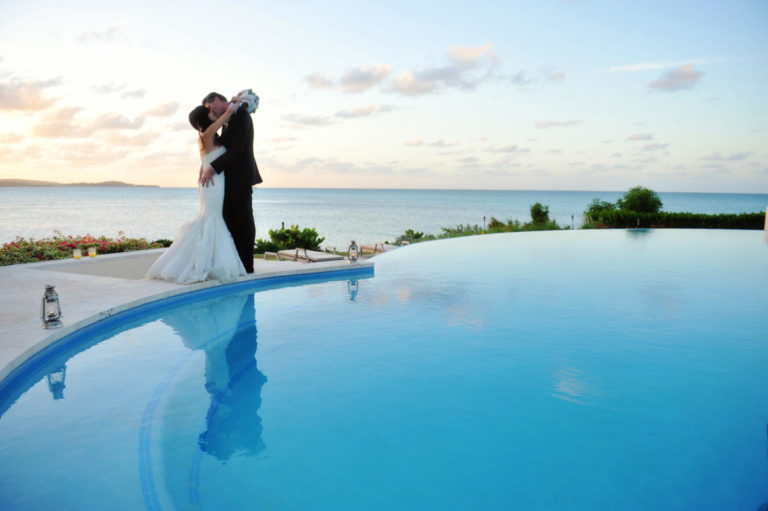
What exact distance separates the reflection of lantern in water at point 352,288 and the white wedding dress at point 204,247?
207 centimetres

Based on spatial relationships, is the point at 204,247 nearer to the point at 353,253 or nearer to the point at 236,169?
the point at 236,169

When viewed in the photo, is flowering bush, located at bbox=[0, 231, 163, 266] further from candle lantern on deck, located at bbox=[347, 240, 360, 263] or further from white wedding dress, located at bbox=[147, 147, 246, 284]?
candle lantern on deck, located at bbox=[347, 240, 360, 263]

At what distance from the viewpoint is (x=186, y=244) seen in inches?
294

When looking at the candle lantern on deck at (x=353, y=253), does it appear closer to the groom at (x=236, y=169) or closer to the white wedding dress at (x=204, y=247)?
the groom at (x=236, y=169)

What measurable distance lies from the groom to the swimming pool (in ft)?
4.28

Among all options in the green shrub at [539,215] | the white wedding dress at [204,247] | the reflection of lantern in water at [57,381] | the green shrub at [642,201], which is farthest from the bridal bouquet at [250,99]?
the green shrub at [642,201]

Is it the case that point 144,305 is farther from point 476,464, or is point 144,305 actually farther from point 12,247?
Answer: point 12,247

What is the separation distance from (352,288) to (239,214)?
2374 mm

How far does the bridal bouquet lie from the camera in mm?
7277

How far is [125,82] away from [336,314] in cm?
2539

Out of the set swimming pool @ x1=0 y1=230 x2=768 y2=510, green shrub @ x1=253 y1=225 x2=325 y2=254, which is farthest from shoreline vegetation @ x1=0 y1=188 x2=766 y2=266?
swimming pool @ x1=0 y1=230 x2=768 y2=510

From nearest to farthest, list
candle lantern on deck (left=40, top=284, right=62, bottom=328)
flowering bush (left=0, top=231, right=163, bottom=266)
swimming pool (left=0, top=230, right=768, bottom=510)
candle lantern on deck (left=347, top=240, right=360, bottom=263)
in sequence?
swimming pool (left=0, top=230, right=768, bottom=510) → candle lantern on deck (left=40, top=284, right=62, bottom=328) → flowering bush (left=0, top=231, right=163, bottom=266) → candle lantern on deck (left=347, top=240, right=360, bottom=263)

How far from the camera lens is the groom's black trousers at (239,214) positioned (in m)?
7.51

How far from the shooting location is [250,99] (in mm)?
7348
